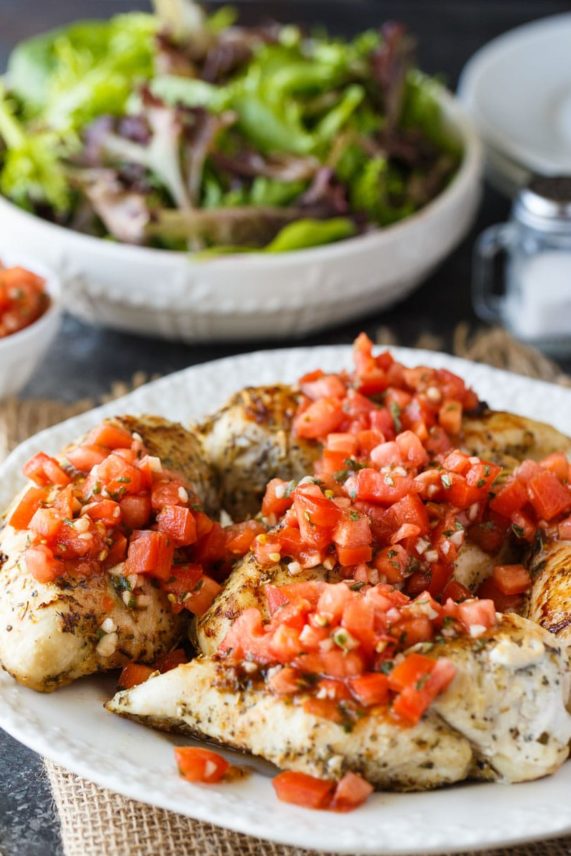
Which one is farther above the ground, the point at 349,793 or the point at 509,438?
the point at 349,793

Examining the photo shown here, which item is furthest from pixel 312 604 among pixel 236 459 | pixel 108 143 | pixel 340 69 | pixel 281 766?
pixel 340 69

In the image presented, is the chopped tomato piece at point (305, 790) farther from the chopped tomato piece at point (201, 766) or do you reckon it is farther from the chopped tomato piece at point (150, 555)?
the chopped tomato piece at point (150, 555)

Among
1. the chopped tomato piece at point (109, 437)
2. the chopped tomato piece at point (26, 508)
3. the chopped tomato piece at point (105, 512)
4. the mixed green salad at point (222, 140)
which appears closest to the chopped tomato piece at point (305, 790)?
the chopped tomato piece at point (105, 512)

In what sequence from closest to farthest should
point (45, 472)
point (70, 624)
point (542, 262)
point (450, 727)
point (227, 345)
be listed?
point (450, 727)
point (70, 624)
point (45, 472)
point (542, 262)
point (227, 345)

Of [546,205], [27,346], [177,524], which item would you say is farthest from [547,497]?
[27,346]

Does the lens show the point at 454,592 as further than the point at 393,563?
Yes

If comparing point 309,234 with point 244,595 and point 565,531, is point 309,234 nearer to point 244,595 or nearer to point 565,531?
point 565,531

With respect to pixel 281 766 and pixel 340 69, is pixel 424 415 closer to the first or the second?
pixel 281 766

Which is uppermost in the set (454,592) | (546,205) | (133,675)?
(133,675)
